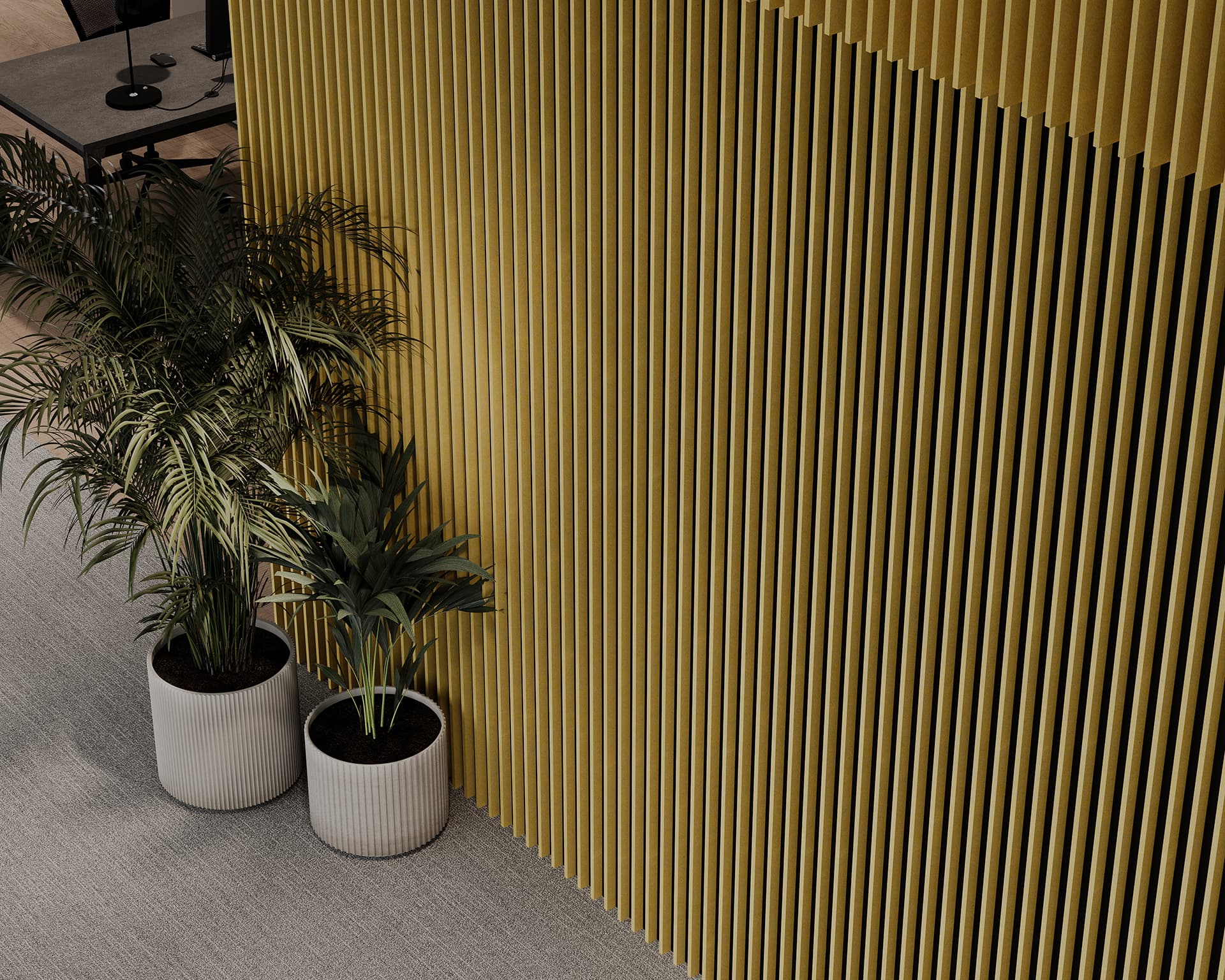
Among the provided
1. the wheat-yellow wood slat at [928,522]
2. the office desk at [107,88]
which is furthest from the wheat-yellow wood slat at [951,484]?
the office desk at [107,88]

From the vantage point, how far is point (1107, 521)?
2500 millimetres

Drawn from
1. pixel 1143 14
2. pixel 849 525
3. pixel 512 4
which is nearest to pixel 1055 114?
pixel 1143 14

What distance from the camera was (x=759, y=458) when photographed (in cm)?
309

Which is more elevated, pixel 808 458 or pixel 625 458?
pixel 808 458

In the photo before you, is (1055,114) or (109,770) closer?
(1055,114)

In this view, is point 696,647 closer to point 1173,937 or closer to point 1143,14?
point 1173,937

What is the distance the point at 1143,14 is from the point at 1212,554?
2.58ft

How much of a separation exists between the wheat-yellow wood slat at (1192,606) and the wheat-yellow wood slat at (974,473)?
0.34m

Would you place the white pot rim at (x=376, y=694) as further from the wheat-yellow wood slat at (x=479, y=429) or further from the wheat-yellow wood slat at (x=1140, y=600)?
the wheat-yellow wood slat at (x=1140, y=600)

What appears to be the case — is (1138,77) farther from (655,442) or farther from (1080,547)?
(655,442)

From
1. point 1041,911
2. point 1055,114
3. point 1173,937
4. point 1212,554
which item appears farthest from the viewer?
point 1041,911

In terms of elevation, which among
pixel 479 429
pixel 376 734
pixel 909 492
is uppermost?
pixel 909 492

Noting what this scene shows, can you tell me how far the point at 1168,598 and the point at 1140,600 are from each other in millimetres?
48

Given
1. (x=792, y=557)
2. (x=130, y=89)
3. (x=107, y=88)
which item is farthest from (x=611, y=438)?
(x=107, y=88)
